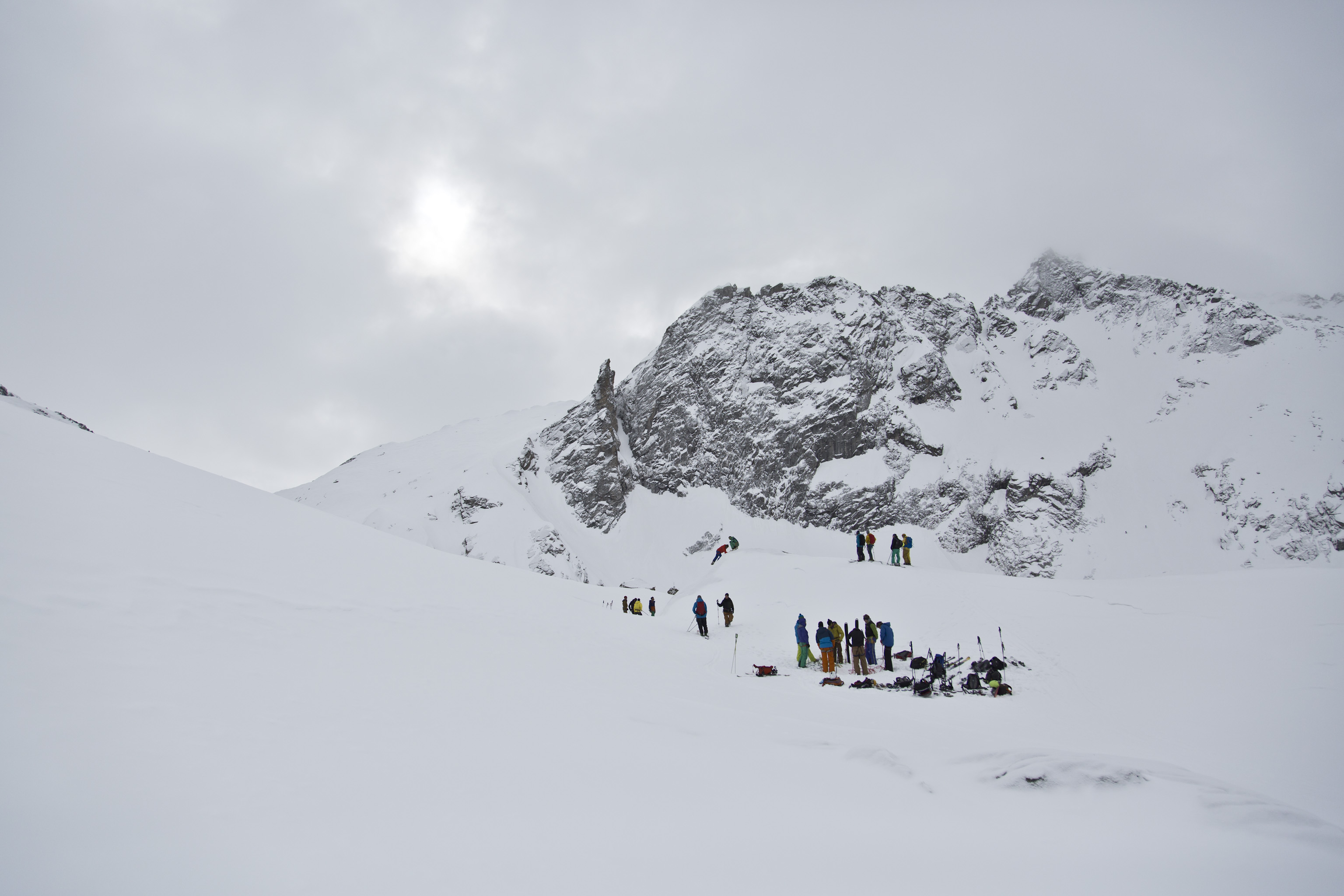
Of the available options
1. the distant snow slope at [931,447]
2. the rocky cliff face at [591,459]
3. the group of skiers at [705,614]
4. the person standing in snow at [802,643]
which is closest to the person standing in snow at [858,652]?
the person standing in snow at [802,643]

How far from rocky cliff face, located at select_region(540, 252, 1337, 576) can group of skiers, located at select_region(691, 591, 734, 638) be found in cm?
5996

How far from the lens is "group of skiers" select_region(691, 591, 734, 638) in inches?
759

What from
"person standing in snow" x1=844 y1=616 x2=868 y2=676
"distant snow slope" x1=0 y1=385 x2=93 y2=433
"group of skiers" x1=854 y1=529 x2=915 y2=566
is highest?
"distant snow slope" x1=0 y1=385 x2=93 y2=433

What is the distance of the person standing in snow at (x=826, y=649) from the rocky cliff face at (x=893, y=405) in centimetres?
6432

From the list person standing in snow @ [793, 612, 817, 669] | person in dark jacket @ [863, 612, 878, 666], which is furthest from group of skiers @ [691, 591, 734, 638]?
person in dark jacket @ [863, 612, 878, 666]

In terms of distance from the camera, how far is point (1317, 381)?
74.8m

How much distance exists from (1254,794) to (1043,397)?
99005mm

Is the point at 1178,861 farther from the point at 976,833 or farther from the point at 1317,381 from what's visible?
the point at 1317,381

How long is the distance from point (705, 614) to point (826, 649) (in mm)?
5166

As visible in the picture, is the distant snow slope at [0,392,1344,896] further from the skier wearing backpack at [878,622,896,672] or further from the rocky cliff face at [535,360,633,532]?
the rocky cliff face at [535,360,633,532]

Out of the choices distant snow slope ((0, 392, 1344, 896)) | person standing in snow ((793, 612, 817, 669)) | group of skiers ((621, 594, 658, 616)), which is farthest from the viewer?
group of skiers ((621, 594, 658, 616))

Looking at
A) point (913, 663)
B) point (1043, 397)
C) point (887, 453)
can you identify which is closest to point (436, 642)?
point (913, 663)

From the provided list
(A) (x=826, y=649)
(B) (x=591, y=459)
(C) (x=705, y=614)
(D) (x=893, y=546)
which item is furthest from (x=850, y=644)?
(B) (x=591, y=459)

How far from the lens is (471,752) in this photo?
4.89 metres
